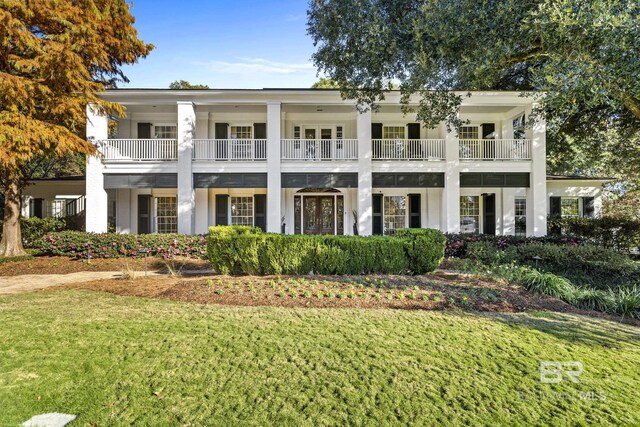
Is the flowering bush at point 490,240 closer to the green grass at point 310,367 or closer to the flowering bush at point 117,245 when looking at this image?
the green grass at point 310,367

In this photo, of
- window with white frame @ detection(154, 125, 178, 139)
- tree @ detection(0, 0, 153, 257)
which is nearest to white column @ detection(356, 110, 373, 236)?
window with white frame @ detection(154, 125, 178, 139)

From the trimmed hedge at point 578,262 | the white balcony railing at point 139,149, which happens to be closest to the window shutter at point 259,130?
the white balcony railing at point 139,149

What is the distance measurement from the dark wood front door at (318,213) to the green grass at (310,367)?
11.5 metres

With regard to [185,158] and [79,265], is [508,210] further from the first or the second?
[79,265]

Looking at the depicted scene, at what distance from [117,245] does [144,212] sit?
4.17 meters

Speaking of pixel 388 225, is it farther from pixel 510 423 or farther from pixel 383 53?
pixel 510 423

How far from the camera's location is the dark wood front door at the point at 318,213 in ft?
54.9

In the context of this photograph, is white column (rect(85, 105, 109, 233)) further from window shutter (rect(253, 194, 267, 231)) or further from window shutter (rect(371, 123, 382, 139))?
window shutter (rect(371, 123, 382, 139))

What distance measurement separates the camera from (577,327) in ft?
15.7

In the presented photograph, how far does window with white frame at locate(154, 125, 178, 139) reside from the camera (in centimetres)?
1638

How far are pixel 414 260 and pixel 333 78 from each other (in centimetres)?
699

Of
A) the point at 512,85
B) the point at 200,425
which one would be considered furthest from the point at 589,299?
the point at 512,85

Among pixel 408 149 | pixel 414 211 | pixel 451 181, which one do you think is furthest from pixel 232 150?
pixel 451 181

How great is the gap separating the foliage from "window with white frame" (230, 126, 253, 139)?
16.1 m
